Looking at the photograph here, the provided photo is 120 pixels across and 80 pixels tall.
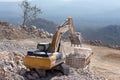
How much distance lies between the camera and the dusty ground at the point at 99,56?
22.2 m

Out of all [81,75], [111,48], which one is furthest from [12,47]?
[111,48]

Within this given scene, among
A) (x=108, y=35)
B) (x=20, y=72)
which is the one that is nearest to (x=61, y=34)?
(x=20, y=72)

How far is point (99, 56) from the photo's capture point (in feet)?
89.8

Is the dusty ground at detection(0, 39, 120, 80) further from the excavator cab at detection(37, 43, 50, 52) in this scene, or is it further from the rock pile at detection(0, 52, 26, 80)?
the excavator cab at detection(37, 43, 50, 52)

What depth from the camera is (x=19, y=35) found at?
102 feet

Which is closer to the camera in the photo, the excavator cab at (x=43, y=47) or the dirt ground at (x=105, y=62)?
the excavator cab at (x=43, y=47)

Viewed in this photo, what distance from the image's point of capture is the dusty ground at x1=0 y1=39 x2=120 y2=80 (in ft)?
72.9

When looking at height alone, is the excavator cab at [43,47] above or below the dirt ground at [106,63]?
above

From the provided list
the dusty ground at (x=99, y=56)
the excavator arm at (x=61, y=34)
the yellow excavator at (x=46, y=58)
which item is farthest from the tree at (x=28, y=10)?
the yellow excavator at (x=46, y=58)

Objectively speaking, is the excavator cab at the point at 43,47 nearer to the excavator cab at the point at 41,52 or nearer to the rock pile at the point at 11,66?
the excavator cab at the point at 41,52

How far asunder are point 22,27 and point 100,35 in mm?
33747

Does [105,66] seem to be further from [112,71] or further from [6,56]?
[6,56]

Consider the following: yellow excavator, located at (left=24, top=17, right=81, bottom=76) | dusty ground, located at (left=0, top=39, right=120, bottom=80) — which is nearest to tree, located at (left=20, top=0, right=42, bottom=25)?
dusty ground, located at (left=0, top=39, right=120, bottom=80)

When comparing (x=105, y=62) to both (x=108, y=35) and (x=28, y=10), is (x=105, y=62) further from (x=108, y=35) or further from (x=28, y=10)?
(x=108, y=35)
